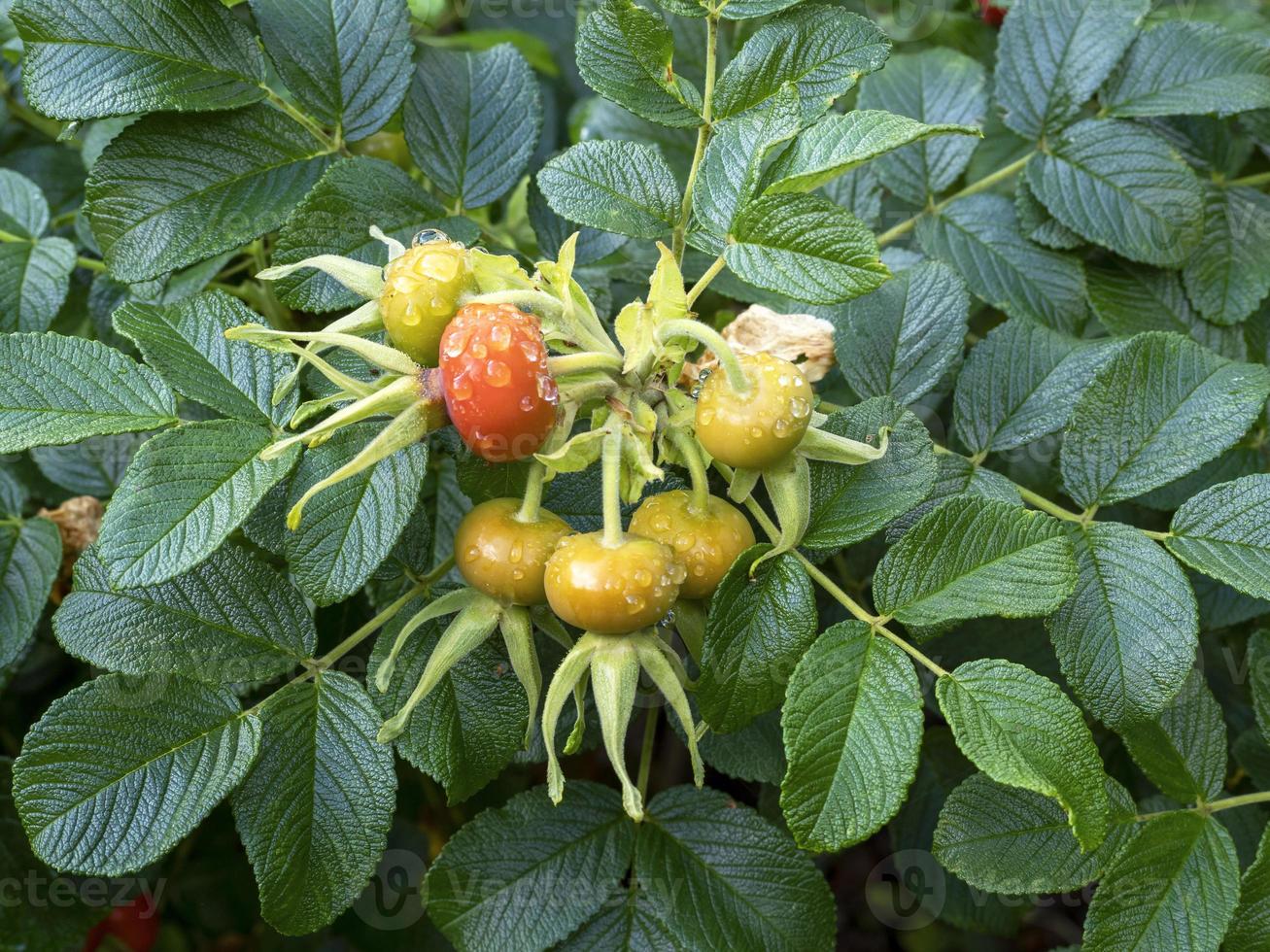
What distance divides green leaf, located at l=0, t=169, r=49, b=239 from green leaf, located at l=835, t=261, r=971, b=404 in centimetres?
130

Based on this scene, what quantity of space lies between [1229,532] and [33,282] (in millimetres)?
1762

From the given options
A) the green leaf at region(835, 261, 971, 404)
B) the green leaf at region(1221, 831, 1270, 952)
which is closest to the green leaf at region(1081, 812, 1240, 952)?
the green leaf at region(1221, 831, 1270, 952)

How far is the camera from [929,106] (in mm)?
2041

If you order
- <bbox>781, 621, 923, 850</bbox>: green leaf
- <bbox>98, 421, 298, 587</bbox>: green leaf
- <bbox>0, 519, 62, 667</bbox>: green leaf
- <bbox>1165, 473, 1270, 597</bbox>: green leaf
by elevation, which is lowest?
<bbox>0, 519, 62, 667</bbox>: green leaf

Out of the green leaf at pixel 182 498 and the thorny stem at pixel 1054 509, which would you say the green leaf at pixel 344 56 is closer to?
the green leaf at pixel 182 498

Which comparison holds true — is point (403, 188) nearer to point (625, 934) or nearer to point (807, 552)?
point (807, 552)

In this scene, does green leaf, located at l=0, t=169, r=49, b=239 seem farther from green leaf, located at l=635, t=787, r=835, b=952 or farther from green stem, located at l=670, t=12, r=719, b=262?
green leaf, located at l=635, t=787, r=835, b=952

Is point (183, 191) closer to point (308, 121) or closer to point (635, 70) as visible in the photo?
point (308, 121)

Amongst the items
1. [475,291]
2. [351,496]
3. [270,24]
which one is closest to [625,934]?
[351,496]

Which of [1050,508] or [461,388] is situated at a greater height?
[461,388]

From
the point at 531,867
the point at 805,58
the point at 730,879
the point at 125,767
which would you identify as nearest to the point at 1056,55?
the point at 805,58

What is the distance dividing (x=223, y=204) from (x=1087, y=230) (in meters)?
1.35

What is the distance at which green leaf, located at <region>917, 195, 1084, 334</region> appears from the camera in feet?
6.22

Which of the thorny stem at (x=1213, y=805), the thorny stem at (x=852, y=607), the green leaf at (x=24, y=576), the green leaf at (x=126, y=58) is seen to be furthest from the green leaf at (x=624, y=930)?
the green leaf at (x=126, y=58)
